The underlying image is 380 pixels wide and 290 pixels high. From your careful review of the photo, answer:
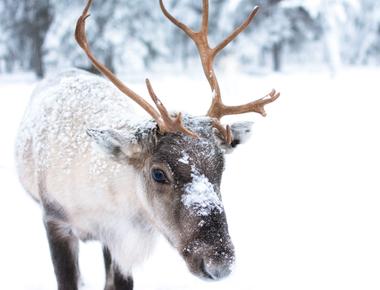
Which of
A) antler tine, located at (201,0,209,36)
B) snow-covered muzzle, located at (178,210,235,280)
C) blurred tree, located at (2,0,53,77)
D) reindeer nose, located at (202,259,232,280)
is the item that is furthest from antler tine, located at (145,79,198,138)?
blurred tree, located at (2,0,53,77)

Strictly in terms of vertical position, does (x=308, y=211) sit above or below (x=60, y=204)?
below

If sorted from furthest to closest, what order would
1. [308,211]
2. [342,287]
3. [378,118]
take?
[378,118]
[308,211]
[342,287]

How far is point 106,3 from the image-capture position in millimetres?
22375

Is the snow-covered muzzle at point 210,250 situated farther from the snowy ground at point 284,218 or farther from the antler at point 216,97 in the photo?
the snowy ground at point 284,218

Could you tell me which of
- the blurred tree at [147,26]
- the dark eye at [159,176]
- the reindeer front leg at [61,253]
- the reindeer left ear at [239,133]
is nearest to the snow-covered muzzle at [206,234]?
the dark eye at [159,176]

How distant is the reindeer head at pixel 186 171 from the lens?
2602 millimetres

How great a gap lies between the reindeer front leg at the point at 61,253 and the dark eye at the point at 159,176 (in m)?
1.07

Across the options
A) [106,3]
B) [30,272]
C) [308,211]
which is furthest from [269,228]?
[106,3]

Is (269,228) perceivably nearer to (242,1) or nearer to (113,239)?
(113,239)

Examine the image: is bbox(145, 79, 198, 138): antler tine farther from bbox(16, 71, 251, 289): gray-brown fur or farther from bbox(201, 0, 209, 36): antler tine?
bbox(201, 0, 209, 36): antler tine

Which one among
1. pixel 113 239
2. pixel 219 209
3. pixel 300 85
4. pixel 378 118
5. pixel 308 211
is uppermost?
pixel 219 209

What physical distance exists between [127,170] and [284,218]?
128 inches

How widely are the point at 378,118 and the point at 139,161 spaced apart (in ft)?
34.1

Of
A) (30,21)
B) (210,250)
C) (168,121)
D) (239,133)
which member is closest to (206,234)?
(210,250)
